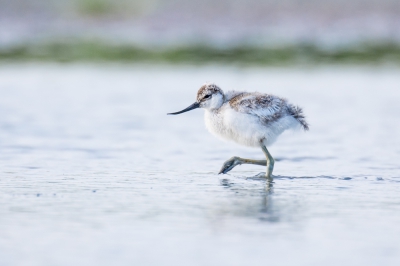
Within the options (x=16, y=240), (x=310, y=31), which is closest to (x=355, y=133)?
(x=16, y=240)

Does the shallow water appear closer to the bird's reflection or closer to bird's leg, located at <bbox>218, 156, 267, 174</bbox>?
the bird's reflection

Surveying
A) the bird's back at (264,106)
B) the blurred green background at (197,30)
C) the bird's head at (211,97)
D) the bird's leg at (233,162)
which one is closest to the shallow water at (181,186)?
the bird's leg at (233,162)

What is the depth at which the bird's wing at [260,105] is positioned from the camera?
8891mm

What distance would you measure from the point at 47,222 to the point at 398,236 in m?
2.52

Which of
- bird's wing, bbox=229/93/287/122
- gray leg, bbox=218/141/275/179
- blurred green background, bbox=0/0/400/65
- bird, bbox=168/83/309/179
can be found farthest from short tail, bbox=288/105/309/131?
blurred green background, bbox=0/0/400/65

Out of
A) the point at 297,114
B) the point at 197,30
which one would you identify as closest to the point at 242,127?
the point at 297,114

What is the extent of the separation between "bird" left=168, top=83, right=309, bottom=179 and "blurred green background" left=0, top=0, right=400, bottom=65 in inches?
490

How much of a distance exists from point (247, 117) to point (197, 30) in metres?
18.7

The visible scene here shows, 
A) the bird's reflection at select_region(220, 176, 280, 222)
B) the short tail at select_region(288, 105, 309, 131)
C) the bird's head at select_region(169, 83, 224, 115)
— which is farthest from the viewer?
the short tail at select_region(288, 105, 309, 131)

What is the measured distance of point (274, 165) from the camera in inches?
388

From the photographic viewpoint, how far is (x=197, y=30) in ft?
89.6

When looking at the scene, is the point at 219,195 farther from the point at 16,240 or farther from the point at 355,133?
the point at 355,133

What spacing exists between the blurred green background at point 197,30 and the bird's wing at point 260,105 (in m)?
12.6

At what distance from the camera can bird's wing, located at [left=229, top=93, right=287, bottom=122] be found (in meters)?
8.89
